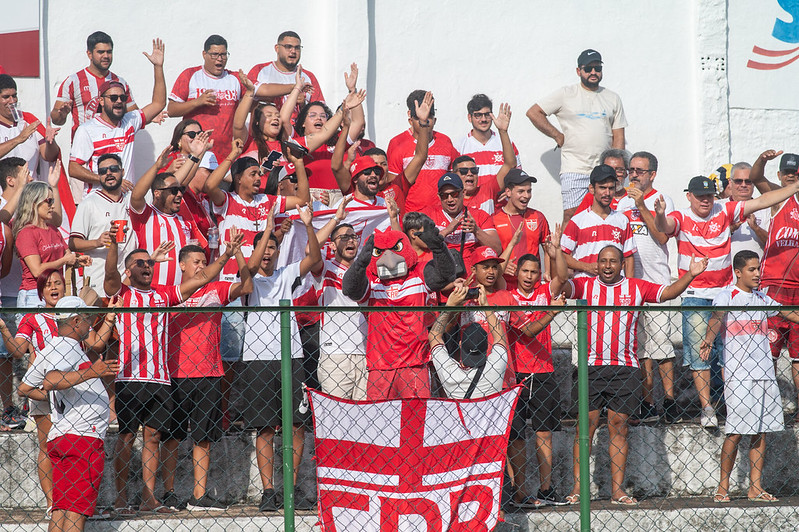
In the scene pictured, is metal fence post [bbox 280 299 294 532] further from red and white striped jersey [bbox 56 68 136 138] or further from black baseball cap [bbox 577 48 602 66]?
black baseball cap [bbox 577 48 602 66]

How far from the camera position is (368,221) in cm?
836

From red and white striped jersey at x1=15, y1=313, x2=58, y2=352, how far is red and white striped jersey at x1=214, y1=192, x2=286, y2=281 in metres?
1.61

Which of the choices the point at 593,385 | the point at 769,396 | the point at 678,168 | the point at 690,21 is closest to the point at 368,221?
the point at 593,385

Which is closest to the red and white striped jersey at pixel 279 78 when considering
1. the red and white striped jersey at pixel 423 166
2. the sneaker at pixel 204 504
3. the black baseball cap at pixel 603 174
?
the red and white striped jersey at pixel 423 166

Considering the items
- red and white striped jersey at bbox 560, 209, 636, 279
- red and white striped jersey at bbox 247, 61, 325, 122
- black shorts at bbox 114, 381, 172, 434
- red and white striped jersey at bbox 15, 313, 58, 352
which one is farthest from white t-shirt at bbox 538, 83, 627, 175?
red and white striped jersey at bbox 15, 313, 58, 352

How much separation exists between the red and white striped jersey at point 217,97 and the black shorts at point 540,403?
13.6 ft

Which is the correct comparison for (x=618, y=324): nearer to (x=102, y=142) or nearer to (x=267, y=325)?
(x=267, y=325)

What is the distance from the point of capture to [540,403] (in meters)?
6.97

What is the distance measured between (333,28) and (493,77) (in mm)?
1913

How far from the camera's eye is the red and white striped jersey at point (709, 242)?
833 cm

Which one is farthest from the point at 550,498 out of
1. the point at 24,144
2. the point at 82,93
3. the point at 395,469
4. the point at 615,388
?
the point at 82,93

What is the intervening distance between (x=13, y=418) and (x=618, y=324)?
4379mm

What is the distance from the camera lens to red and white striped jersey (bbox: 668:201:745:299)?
8328 millimetres

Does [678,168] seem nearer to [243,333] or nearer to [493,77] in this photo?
[493,77]
